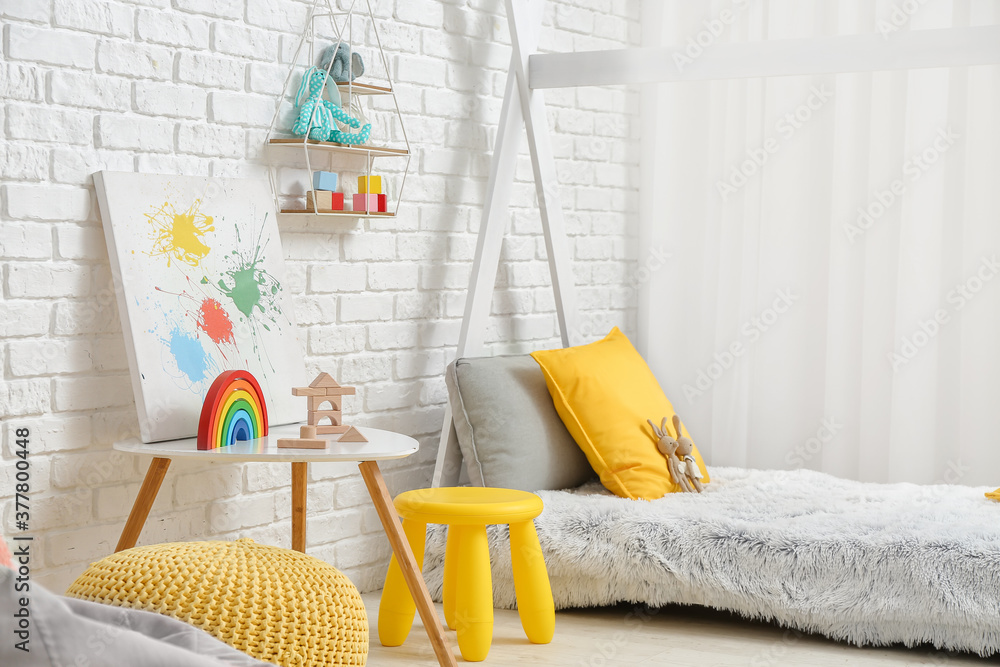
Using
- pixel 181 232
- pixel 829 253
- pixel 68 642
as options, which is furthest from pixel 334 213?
pixel 68 642

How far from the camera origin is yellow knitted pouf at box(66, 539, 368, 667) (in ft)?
5.16

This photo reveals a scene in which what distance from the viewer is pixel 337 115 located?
2.46m

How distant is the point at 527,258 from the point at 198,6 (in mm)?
1319

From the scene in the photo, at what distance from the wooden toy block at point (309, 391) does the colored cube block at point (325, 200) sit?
51 centimetres

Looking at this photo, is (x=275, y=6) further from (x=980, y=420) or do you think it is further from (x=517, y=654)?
(x=980, y=420)

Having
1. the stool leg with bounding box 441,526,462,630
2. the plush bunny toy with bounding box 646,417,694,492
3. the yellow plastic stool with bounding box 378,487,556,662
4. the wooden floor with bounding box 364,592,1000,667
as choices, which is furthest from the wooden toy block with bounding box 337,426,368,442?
the plush bunny toy with bounding box 646,417,694,492

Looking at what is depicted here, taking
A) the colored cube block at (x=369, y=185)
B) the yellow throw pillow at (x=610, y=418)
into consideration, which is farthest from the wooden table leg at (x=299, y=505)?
the yellow throw pillow at (x=610, y=418)

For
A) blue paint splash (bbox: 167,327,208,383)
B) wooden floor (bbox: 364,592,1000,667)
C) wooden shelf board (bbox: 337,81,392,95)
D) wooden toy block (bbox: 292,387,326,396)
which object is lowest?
wooden floor (bbox: 364,592,1000,667)

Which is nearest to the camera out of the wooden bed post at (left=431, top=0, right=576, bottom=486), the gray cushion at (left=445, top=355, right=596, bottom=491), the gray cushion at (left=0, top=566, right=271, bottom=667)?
the gray cushion at (left=0, top=566, right=271, bottom=667)

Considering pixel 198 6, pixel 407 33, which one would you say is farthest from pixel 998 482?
pixel 198 6

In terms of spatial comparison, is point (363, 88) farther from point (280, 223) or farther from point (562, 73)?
point (562, 73)

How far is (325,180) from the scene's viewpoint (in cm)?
246

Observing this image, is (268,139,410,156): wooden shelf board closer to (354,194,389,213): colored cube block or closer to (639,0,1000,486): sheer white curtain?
(354,194,389,213): colored cube block

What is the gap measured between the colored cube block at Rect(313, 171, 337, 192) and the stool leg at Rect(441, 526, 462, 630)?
0.83 m
